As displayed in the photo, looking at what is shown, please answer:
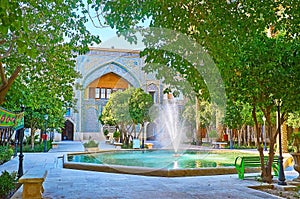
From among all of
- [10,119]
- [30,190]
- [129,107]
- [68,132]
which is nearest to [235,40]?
[30,190]

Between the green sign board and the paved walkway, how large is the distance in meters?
1.44

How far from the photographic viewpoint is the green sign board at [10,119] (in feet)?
25.4

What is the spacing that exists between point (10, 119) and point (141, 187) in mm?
3984

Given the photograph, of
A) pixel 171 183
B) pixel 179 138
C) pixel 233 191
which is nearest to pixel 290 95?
pixel 233 191

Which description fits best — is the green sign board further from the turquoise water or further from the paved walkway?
the turquoise water

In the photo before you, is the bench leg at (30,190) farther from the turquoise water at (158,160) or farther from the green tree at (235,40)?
the turquoise water at (158,160)

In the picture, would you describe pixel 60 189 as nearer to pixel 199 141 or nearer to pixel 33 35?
pixel 33 35

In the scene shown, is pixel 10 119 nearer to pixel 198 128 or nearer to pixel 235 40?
pixel 235 40

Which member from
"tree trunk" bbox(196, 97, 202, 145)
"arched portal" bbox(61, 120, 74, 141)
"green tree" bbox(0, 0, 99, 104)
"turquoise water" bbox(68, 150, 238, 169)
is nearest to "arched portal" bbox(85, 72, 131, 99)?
"arched portal" bbox(61, 120, 74, 141)

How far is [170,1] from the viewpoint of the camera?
18.2 ft

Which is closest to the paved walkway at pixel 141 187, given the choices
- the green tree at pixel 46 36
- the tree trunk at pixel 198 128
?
the green tree at pixel 46 36

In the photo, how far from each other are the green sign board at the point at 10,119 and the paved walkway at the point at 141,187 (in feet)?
4.72

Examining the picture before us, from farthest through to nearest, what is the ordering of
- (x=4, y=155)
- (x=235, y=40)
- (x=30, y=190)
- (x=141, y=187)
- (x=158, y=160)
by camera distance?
(x=158, y=160) < (x=4, y=155) < (x=141, y=187) < (x=235, y=40) < (x=30, y=190)

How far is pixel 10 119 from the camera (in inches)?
332
